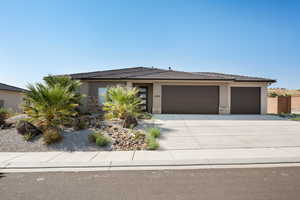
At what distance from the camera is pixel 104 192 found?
307cm

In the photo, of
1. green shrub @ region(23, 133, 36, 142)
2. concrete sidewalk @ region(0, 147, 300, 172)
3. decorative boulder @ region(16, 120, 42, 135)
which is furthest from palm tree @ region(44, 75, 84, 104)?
concrete sidewalk @ region(0, 147, 300, 172)

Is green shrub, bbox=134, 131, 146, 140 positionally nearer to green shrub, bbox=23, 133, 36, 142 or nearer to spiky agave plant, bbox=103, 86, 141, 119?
spiky agave plant, bbox=103, 86, 141, 119

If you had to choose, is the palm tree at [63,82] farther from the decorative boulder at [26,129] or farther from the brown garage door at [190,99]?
the brown garage door at [190,99]

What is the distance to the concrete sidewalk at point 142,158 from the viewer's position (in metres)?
4.39

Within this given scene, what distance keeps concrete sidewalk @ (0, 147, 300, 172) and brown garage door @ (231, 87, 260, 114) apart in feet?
24.8

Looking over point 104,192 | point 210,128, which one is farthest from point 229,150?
point 104,192

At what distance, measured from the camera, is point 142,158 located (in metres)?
4.85

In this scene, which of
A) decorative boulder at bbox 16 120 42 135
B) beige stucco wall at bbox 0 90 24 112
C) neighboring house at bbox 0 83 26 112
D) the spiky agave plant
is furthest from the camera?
beige stucco wall at bbox 0 90 24 112

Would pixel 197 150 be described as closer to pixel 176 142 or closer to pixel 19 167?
pixel 176 142

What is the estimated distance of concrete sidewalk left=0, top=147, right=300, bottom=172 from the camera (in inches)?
173

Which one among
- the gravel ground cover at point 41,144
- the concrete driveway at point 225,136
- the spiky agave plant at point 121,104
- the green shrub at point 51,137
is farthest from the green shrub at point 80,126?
the concrete driveway at point 225,136

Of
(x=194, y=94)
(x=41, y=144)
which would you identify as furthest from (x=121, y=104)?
(x=194, y=94)

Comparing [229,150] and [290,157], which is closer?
[290,157]

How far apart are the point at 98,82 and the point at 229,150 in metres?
10.6
